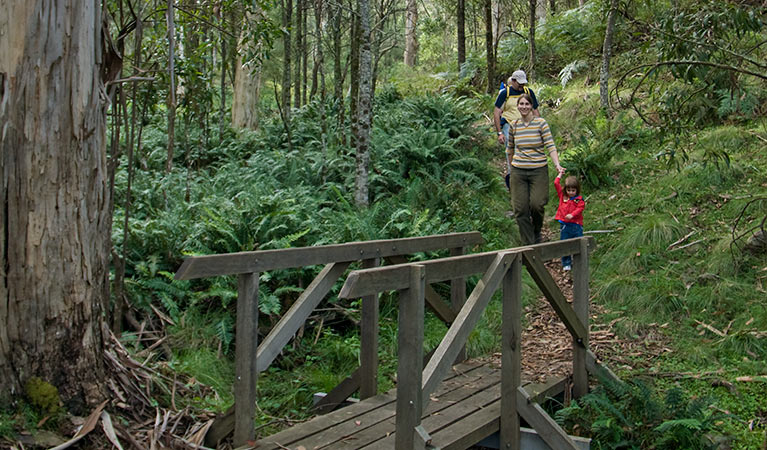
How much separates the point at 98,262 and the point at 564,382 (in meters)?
4.18

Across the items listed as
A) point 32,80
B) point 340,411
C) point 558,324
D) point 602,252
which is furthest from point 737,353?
point 32,80

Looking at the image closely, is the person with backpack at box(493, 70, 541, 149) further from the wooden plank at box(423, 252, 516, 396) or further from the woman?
the wooden plank at box(423, 252, 516, 396)

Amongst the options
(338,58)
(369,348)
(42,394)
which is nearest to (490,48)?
(338,58)

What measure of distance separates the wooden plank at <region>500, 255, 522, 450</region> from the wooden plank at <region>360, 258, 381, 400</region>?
1060 mm

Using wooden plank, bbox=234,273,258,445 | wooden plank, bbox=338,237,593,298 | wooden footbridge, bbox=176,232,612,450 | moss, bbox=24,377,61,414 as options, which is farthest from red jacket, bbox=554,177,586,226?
moss, bbox=24,377,61,414

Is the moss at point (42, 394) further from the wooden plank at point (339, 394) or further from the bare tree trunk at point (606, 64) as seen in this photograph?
the bare tree trunk at point (606, 64)

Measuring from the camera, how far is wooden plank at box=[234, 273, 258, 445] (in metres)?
4.34

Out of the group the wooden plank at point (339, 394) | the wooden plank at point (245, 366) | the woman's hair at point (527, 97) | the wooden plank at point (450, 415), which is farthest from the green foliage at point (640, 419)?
the woman's hair at point (527, 97)

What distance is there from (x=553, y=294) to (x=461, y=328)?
1.53 metres

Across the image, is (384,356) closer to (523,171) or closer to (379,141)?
(523,171)

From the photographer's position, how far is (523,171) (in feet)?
28.7

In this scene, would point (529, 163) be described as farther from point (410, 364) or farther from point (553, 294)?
point (410, 364)

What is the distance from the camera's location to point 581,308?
6.23 meters

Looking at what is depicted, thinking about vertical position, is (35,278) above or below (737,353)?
above
